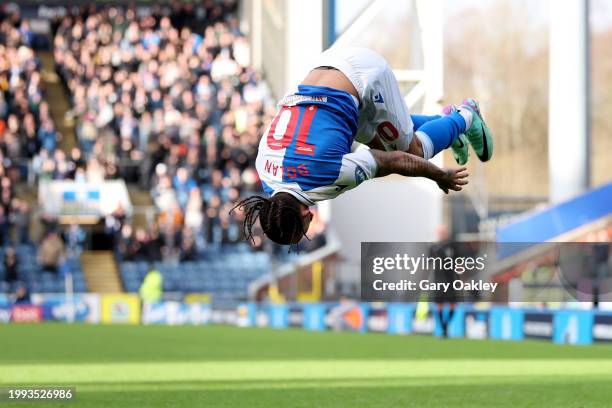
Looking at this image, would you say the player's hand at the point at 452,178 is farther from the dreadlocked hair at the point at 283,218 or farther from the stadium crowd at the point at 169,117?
the stadium crowd at the point at 169,117

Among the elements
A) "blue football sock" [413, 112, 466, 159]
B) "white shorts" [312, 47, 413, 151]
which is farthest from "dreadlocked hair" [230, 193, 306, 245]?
"blue football sock" [413, 112, 466, 159]

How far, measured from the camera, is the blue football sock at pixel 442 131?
770cm

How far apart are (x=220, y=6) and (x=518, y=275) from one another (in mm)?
18847

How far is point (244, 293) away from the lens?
28.9m

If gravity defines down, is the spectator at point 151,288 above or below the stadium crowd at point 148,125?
below

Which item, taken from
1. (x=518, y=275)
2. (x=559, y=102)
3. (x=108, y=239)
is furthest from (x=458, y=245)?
(x=108, y=239)

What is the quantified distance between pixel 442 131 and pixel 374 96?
2.38 ft

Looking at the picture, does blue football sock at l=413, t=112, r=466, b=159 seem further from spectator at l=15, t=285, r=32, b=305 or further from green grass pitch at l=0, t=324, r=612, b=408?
spectator at l=15, t=285, r=32, b=305

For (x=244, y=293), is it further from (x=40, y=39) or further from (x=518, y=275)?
(x=40, y=39)

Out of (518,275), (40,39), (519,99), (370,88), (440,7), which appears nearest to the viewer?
(370,88)

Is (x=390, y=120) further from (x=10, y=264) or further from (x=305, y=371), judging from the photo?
(x=10, y=264)

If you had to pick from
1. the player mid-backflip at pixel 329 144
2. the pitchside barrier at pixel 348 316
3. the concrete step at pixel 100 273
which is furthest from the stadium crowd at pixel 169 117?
the player mid-backflip at pixel 329 144

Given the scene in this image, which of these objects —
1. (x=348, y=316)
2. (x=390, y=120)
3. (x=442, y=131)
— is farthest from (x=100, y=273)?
(x=390, y=120)

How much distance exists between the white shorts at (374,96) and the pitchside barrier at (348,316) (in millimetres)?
12154
